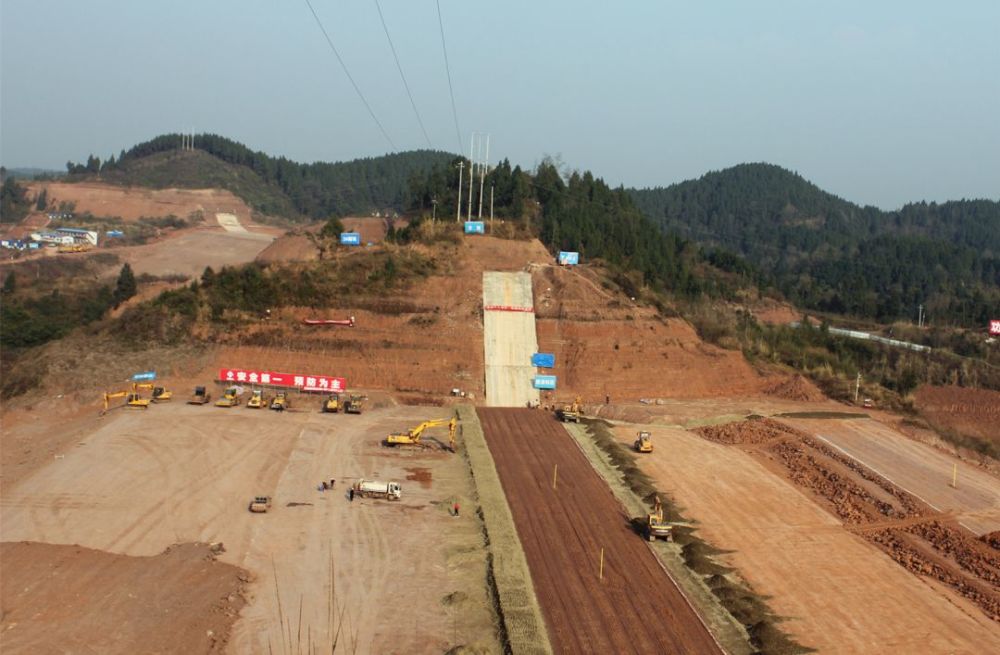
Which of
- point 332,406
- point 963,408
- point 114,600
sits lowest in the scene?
point 114,600

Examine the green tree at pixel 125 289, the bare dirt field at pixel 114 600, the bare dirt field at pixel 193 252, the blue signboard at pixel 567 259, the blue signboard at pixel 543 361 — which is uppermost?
the blue signboard at pixel 567 259

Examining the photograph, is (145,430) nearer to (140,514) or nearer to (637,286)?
(140,514)

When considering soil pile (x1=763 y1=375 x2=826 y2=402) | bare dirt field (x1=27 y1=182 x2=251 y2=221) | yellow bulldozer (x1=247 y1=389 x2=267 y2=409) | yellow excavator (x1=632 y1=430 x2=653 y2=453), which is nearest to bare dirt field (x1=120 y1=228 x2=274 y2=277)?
bare dirt field (x1=27 y1=182 x2=251 y2=221)

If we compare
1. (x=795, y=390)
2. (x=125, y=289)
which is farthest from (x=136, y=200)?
(x=795, y=390)

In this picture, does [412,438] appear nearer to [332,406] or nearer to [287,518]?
[332,406]

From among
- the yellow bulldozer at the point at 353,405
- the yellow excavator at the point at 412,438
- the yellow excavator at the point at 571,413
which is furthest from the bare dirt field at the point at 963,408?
the yellow bulldozer at the point at 353,405

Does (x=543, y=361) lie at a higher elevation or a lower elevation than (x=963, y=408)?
higher

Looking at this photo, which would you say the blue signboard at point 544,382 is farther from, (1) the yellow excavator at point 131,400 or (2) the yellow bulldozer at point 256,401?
(1) the yellow excavator at point 131,400

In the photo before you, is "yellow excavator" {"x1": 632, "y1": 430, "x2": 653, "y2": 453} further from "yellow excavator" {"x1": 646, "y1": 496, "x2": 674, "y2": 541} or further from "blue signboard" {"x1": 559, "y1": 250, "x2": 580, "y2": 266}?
"blue signboard" {"x1": 559, "y1": 250, "x2": 580, "y2": 266}

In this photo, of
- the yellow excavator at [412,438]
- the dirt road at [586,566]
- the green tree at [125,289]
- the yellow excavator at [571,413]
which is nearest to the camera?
the dirt road at [586,566]
